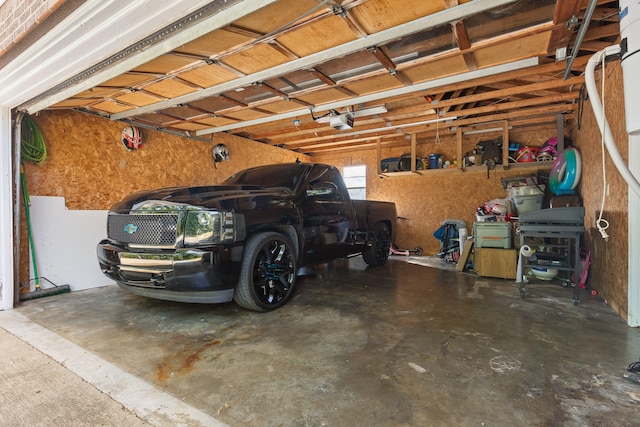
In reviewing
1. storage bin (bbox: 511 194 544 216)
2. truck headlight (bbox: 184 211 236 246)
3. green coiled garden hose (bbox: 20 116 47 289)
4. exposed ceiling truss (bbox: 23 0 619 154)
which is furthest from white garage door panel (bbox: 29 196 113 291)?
storage bin (bbox: 511 194 544 216)

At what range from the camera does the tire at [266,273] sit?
8.75 ft

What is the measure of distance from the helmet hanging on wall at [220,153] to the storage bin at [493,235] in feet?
15.3

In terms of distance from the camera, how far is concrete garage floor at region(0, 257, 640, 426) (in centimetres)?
145

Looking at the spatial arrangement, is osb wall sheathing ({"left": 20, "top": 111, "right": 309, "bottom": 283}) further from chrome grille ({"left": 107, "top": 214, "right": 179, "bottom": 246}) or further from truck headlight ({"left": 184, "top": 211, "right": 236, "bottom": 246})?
truck headlight ({"left": 184, "top": 211, "right": 236, "bottom": 246})

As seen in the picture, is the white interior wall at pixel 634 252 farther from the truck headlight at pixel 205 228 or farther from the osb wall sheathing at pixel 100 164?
the osb wall sheathing at pixel 100 164

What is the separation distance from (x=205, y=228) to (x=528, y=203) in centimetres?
537

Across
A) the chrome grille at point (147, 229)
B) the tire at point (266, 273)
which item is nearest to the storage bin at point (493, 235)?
the tire at point (266, 273)

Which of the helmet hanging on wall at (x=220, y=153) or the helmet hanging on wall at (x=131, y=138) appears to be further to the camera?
the helmet hanging on wall at (x=220, y=153)

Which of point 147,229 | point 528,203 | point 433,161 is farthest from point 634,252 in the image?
point 433,161

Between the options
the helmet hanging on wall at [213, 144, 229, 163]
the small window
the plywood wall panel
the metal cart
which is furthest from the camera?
the small window

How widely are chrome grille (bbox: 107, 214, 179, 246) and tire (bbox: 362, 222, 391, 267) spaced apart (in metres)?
3.20

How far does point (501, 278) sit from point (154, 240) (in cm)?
466

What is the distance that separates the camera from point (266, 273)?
289 cm

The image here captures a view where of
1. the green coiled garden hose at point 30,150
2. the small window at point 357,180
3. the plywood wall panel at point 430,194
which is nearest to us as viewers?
the green coiled garden hose at point 30,150
